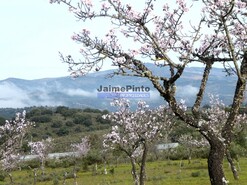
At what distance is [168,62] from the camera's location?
831 centimetres

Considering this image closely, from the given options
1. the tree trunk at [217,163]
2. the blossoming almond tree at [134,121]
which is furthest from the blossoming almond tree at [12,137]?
the tree trunk at [217,163]

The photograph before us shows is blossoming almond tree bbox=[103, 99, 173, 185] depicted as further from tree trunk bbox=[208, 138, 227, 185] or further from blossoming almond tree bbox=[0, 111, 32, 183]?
tree trunk bbox=[208, 138, 227, 185]

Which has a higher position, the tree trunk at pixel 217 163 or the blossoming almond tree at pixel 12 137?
the tree trunk at pixel 217 163

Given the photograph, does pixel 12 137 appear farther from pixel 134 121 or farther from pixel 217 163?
pixel 217 163

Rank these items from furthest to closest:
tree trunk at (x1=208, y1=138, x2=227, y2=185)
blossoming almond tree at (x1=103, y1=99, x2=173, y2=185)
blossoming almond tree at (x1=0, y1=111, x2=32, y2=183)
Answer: blossoming almond tree at (x1=103, y1=99, x2=173, y2=185), blossoming almond tree at (x1=0, y1=111, x2=32, y2=183), tree trunk at (x1=208, y1=138, x2=227, y2=185)

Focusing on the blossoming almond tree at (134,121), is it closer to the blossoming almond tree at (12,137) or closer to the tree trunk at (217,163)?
the blossoming almond tree at (12,137)

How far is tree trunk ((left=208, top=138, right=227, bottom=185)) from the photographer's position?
820 centimetres

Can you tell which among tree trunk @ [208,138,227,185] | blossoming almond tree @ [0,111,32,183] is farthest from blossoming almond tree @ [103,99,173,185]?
tree trunk @ [208,138,227,185]

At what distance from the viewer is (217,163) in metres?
8.21

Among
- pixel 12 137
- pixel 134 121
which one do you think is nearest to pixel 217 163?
pixel 12 137

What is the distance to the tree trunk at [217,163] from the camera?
323 inches

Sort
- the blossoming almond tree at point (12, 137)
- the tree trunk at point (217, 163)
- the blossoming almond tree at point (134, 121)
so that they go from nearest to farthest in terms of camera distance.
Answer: the tree trunk at point (217, 163) → the blossoming almond tree at point (12, 137) → the blossoming almond tree at point (134, 121)

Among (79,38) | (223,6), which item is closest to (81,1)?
(79,38)

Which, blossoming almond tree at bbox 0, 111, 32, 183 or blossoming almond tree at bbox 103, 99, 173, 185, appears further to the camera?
blossoming almond tree at bbox 103, 99, 173, 185
